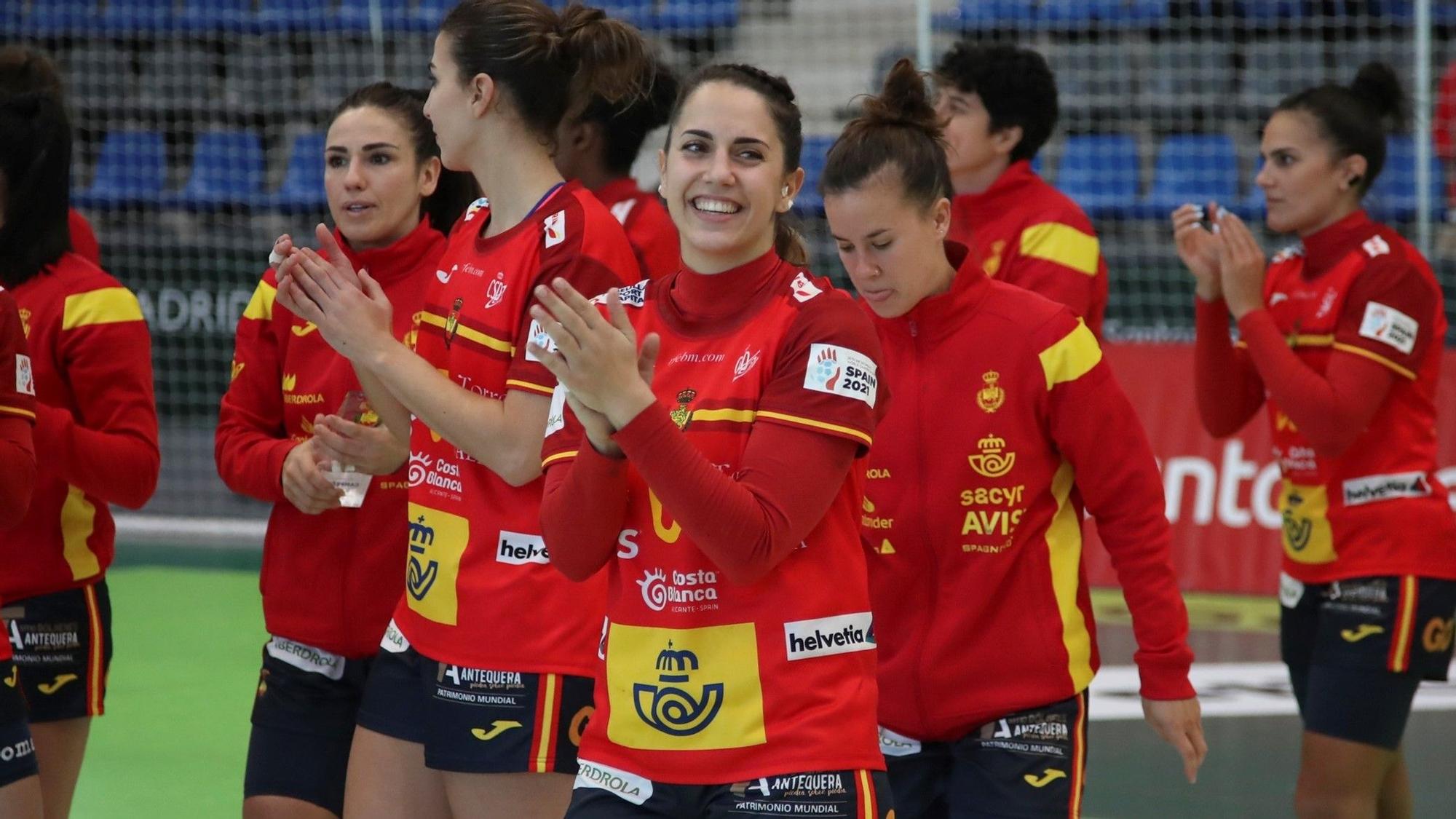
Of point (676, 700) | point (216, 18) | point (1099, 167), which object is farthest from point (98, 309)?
point (216, 18)

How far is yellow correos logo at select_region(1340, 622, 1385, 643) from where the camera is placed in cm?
398

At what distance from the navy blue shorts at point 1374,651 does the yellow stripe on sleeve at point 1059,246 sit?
0.95 meters

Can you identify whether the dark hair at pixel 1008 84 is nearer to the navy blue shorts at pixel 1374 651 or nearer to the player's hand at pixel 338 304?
the navy blue shorts at pixel 1374 651

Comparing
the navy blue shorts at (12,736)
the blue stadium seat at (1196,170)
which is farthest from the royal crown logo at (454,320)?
the blue stadium seat at (1196,170)

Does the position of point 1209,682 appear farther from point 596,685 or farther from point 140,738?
point 596,685

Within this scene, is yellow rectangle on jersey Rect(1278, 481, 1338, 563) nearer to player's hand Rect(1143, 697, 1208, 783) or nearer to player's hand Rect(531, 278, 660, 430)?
player's hand Rect(1143, 697, 1208, 783)

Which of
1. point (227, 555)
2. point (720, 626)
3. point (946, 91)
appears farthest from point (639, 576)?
point (227, 555)

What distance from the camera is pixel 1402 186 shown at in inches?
371

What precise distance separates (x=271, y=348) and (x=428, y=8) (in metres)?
8.45

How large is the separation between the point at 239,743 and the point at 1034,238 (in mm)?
3132

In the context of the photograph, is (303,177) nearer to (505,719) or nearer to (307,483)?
(307,483)

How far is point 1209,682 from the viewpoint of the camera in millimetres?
6414

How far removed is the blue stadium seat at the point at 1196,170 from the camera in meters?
9.92

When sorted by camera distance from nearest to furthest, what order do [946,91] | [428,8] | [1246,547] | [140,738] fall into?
[946,91] → [140,738] → [1246,547] → [428,8]
